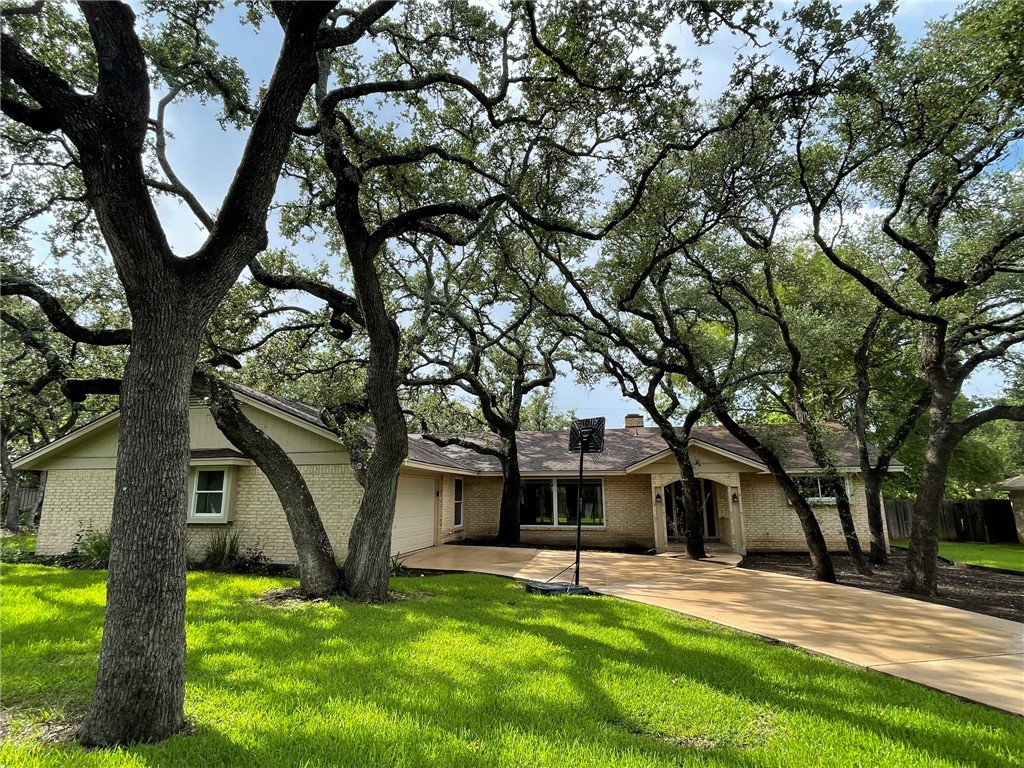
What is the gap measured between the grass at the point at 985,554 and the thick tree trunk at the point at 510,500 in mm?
12747

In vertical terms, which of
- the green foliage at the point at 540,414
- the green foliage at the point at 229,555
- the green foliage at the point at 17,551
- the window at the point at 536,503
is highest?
the green foliage at the point at 540,414

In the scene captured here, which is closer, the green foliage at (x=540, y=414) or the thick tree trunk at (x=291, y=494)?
the thick tree trunk at (x=291, y=494)

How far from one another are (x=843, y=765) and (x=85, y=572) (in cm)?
1310

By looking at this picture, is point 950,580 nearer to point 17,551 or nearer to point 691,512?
point 691,512

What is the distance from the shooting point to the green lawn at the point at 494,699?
10.3 feet

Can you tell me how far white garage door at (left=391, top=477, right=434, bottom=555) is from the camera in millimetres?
12562

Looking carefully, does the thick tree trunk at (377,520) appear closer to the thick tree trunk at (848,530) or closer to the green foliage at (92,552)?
the green foliage at (92,552)

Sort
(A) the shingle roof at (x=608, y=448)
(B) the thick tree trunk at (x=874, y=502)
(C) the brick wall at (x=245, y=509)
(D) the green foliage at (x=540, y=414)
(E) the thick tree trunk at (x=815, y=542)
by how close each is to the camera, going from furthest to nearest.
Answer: (D) the green foliage at (x=540, y=414), (A) the shingle roof at (x=608, y=448), (B) the thick tree trunk at (x=874, y=502), (C) the brick wall at (x=245, y=509), (E) the thick tree trunk at (x=815, y=542)

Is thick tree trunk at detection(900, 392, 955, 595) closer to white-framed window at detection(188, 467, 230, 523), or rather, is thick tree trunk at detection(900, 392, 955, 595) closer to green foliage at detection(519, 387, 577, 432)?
white-framed window at detection(188, 467, 230, 523)

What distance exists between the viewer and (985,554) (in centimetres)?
1567

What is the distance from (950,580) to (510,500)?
11.0 meters

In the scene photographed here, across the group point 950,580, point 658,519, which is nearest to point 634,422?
point 658,519

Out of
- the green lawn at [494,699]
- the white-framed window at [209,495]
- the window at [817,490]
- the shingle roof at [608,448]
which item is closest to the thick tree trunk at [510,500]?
the shingle roof at [608,448]

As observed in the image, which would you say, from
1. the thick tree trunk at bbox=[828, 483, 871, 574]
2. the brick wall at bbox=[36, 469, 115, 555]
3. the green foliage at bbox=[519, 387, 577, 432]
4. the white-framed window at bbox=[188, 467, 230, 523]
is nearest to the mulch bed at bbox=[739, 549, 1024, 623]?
the thick tree trunk at bbox=[828, 483, 871, 574]
